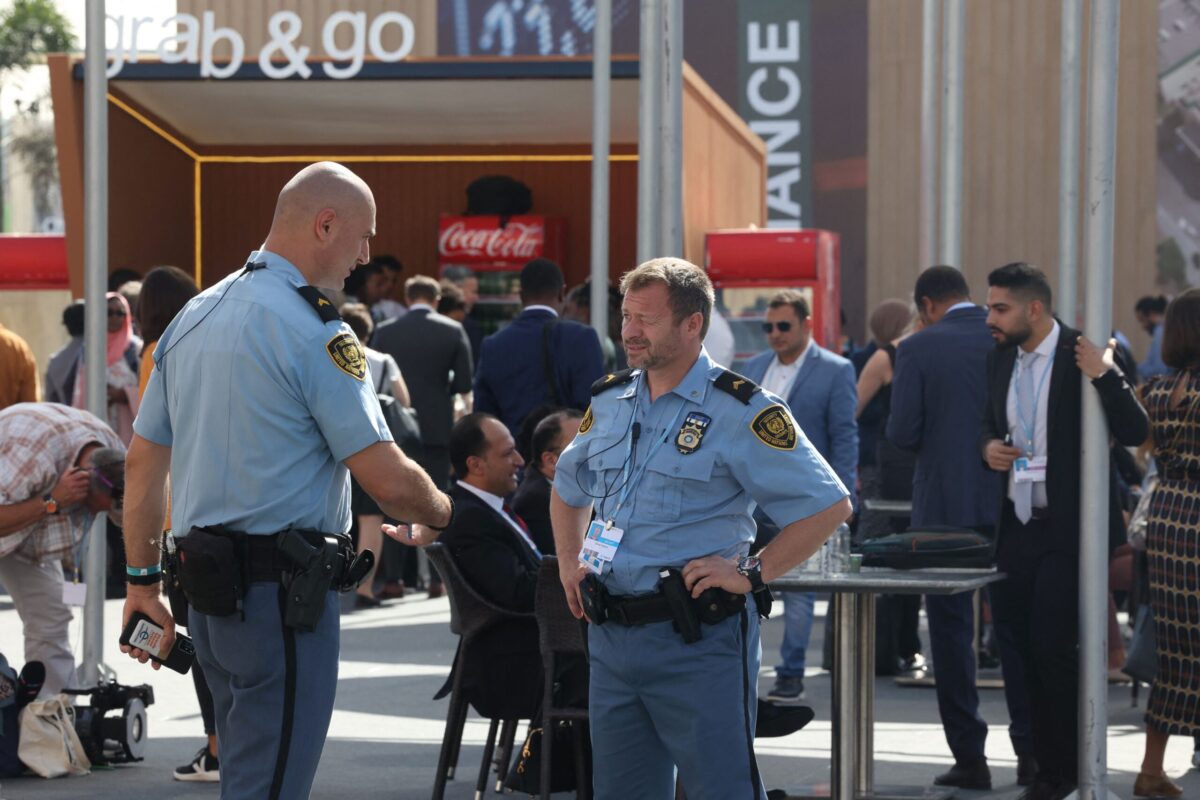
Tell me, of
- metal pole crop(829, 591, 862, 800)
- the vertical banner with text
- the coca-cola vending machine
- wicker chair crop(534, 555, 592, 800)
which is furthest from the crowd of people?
the vertical banner with text

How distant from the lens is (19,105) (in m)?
Answer: 37.6

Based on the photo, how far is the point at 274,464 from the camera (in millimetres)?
3922

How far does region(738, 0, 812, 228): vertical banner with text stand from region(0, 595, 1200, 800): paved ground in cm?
1578

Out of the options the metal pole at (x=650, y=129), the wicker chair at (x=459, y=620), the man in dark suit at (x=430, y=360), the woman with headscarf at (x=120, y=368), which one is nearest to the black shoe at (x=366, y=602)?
the man in dark suit at (x=430, y=360)

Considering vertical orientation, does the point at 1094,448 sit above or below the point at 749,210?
below

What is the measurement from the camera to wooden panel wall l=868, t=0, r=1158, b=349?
78.0 feet

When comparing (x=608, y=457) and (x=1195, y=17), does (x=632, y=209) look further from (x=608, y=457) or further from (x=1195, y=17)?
(x=608, y=457)

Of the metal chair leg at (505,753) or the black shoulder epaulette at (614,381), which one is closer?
the black shoulder epaulette at (614,381)

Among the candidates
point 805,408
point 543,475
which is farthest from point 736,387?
point 805,408

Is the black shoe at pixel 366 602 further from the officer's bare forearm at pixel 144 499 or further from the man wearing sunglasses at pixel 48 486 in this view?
the officer's bare forearm at pixel 144 499

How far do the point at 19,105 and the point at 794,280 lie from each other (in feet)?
87.1

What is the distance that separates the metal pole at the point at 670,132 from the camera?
7.65m

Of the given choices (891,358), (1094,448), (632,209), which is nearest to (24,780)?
(1094,448)

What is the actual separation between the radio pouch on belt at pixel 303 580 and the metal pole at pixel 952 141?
7.48 m
